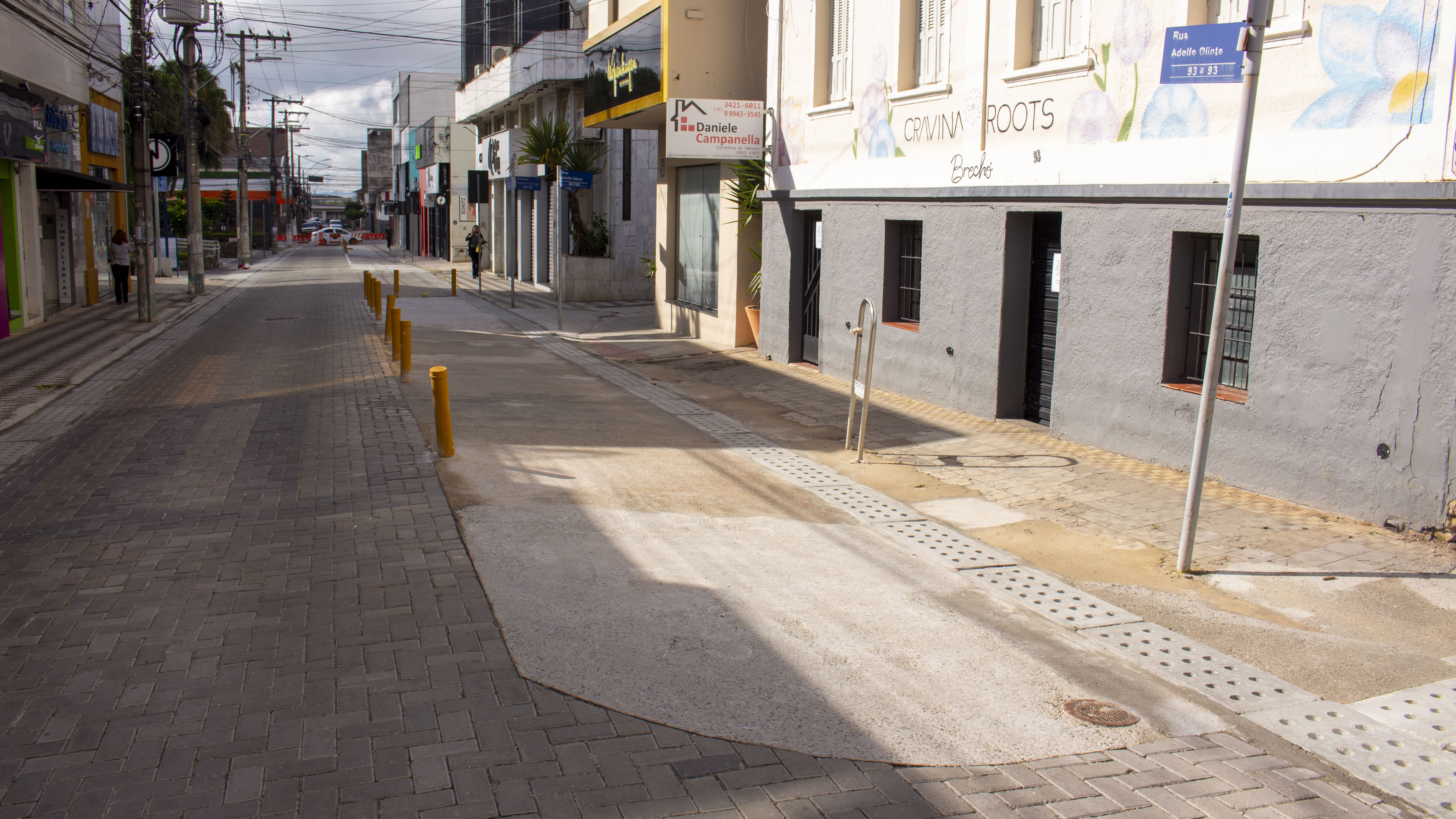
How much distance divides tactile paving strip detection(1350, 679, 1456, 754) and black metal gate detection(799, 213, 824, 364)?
1101 cm

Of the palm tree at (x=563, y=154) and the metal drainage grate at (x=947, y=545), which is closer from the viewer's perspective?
the metal drainage grate at (x=947, y=545)

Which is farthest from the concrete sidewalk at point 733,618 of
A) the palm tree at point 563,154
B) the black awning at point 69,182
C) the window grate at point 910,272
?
the palm tree at point 563,154

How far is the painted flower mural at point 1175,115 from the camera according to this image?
864 centimetres

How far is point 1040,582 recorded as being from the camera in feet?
20.8

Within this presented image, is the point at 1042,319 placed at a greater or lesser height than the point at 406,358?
greater

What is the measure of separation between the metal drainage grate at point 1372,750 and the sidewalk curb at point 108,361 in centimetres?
1121

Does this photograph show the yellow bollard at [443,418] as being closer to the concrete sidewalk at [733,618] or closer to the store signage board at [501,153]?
the concrete sidewalk at [733,618]

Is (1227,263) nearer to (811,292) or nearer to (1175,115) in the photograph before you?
(1175,115)

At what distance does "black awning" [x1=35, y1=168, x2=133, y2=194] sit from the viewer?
20250 mm

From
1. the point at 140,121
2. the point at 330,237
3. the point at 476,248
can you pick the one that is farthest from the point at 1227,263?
the point at 330,237

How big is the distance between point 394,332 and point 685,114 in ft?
17.2

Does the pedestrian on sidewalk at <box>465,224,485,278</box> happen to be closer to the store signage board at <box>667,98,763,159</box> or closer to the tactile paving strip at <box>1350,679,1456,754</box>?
the store signage board at <box>667,98,763,159</box>

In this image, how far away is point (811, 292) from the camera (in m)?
15.8

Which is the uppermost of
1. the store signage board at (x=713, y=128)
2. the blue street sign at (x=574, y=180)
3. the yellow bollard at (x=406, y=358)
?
the store signage board at (x=713, y=128)
